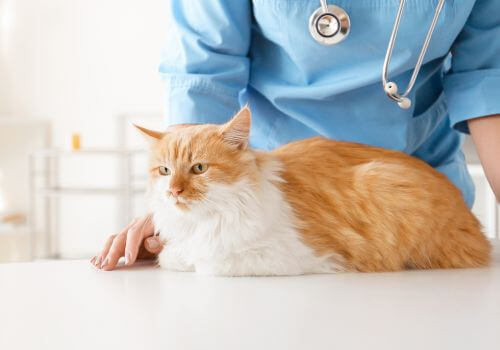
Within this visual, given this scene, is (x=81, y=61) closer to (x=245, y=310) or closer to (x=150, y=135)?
(x=150, y=135)

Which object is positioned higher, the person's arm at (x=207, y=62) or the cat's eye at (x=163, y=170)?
the person's arm at (x=207, y=62)

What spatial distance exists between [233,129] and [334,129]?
323 millimetres

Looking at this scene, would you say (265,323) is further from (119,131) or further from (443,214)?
(119,131)

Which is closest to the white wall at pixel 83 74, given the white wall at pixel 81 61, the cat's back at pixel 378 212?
the white wall at pixel 81 61

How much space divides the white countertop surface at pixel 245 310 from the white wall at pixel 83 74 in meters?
3.53

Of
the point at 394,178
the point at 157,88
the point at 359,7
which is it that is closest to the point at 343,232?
the point at 394,178

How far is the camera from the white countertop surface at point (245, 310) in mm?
516

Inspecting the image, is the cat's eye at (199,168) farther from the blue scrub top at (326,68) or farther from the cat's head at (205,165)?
the blue scrub top at (326,68)

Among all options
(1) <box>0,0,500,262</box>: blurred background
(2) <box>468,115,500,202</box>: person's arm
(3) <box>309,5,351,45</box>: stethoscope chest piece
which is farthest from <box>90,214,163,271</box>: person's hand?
(1) <box>0,0,500,262</box>: blurred background

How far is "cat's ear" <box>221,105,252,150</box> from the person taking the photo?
31.8 inches

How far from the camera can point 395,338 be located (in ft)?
1.72

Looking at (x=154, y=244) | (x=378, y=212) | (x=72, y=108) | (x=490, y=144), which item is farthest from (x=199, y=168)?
(x=72, y=108)

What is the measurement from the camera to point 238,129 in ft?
2.68

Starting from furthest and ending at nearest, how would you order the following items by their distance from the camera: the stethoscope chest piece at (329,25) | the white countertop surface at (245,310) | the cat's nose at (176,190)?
the stethoscope chest piece at (329,25) < the cat's nose at (176,190) < the white countertop surface at (245,310)
